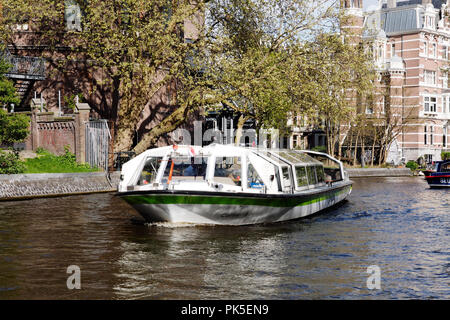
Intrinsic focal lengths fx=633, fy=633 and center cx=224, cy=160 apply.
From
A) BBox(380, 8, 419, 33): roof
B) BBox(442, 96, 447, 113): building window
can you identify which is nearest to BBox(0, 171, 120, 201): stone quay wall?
BBox(380, 8, 419, 33): roof

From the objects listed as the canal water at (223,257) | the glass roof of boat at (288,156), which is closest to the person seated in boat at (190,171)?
the canal water at (223,257)

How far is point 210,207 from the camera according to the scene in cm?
1728

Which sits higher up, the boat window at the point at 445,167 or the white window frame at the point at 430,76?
the white window frame at the point at 430,76

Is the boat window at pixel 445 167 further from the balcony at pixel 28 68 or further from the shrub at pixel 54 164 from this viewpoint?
the balcony at pixel 28 68

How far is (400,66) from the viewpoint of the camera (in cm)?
7100

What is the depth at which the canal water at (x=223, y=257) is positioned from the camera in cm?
1033

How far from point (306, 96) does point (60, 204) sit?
53.8ft

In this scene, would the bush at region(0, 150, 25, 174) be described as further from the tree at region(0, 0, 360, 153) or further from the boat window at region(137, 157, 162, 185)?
the boat window at region(137, 157, 162, 185)

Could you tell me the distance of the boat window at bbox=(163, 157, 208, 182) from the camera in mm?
18388

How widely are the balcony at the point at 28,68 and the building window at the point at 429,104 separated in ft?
155

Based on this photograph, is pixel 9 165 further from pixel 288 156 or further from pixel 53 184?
pixel 288 156

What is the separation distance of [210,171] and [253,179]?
5.40 ft

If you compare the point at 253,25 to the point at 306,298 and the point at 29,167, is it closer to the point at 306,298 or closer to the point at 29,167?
the point at 29,167

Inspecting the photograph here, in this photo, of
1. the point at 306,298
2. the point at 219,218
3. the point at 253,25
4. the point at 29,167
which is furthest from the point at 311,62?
the point at 306,298
